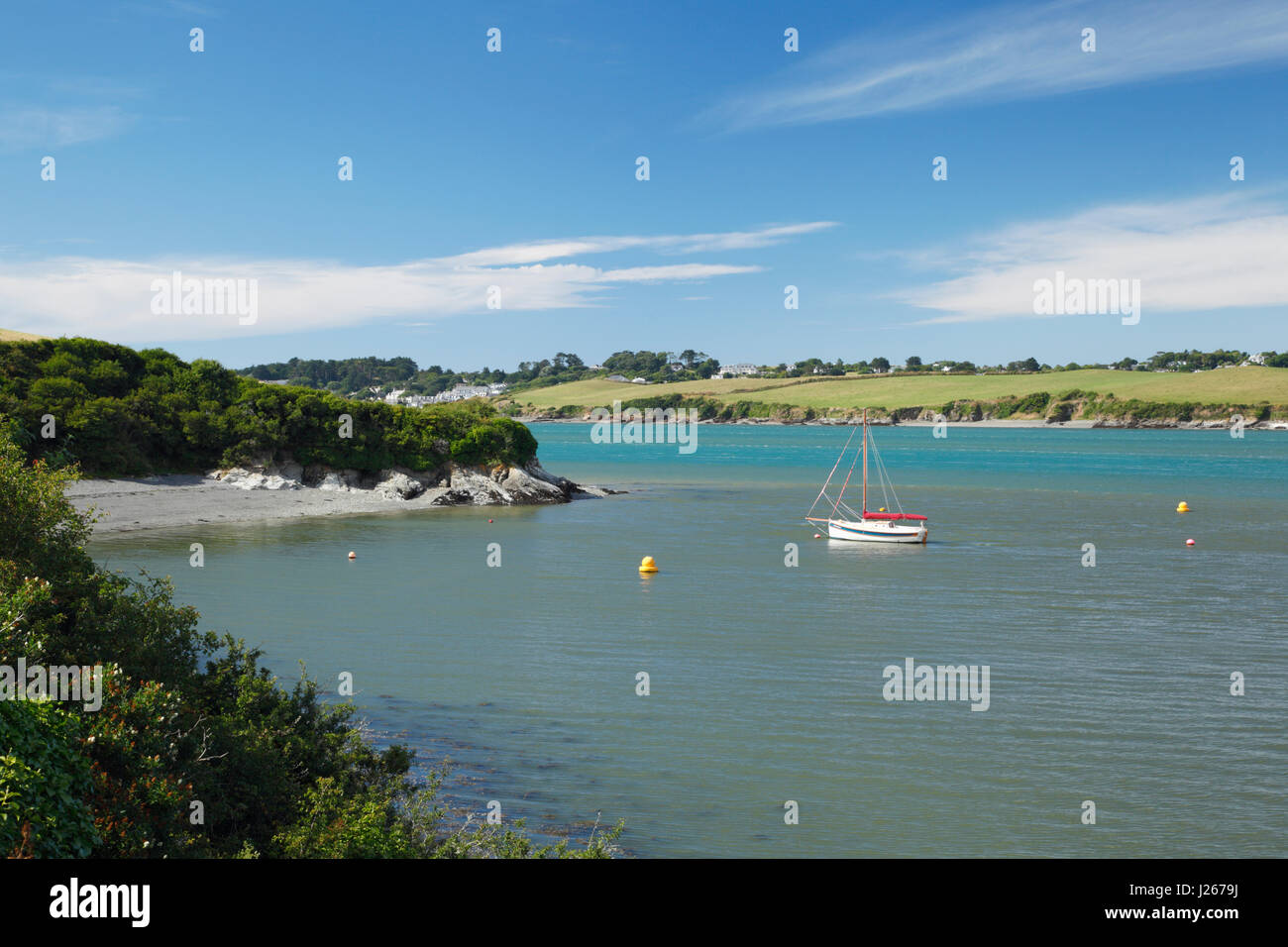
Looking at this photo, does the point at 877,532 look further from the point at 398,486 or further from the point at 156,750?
the point at 156,750

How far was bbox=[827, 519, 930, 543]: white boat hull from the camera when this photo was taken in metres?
56.0

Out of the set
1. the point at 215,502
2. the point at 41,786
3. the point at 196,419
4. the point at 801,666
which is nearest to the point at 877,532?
the point at 801,666

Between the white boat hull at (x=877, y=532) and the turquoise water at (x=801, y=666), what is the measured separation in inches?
43.0

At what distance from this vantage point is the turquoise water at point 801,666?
17047 millimetres

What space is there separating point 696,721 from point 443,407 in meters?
67.0

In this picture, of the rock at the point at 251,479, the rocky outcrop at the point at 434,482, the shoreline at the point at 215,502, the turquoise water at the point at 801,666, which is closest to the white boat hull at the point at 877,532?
the turquoise water at the point at 801,666

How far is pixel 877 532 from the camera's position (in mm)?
57188

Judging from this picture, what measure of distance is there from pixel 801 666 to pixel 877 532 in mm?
30691

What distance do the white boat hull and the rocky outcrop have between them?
28.0 meters

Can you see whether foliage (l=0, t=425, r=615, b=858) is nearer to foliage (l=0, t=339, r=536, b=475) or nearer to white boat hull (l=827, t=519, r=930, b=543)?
white boat hull (l=827, t=519, r=930, b=543)

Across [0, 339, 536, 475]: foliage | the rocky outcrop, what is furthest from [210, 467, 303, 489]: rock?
A: [0, 339, 536, 475]: foliage

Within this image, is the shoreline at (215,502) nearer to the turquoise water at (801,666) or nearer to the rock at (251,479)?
the rock at (251,479)
